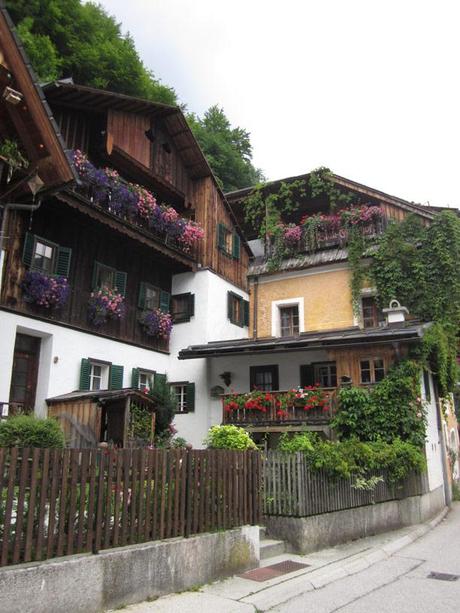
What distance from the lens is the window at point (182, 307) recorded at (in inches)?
825

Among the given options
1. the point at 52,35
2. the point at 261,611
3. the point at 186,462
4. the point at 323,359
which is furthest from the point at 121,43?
the point at 261,611

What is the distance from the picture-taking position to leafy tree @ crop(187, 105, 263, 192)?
117 ft

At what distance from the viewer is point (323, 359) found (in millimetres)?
18969

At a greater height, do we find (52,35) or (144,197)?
(52,35)

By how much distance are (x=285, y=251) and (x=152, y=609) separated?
18979mm

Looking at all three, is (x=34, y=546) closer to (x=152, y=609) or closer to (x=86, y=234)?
(x=152, y=609)

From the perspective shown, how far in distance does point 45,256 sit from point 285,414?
8.47 metres

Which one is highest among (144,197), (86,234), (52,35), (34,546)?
(52,35)

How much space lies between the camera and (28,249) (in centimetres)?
1480

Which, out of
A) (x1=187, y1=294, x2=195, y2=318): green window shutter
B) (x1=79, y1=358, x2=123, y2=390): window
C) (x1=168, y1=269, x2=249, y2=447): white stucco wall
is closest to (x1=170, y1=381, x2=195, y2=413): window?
(x1=168, y1=269, x2=249, y2=447): white stucco wall

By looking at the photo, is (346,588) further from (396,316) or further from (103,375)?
(103,375)

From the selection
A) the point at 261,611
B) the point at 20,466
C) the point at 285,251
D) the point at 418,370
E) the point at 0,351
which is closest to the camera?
the point at 20,466

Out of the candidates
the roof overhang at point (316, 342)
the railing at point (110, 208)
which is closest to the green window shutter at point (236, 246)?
the railing at point (110, 208)

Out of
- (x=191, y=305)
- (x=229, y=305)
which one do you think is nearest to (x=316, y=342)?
(x=191, y=305)
